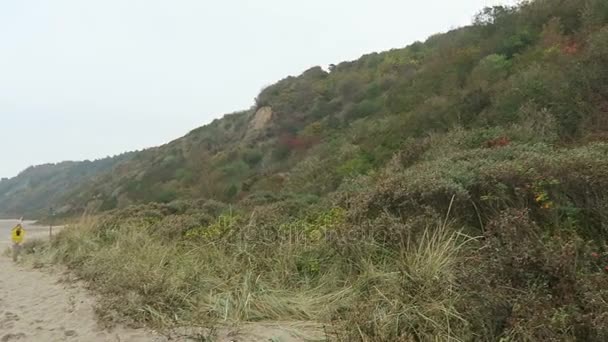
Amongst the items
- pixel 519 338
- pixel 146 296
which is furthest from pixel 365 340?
pixel 146 296

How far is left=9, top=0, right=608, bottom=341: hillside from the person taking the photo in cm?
363

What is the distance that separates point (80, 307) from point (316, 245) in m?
3.33

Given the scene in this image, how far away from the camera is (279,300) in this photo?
17.5 feet

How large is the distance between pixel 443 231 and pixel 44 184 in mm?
106047

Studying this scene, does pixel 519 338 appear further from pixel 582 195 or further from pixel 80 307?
pixel 80 307

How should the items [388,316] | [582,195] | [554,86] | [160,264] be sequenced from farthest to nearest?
[554,86], [160,264], [582,195], [388,316]

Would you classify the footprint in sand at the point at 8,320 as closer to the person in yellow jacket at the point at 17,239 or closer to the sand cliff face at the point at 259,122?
the person in yellow jacket at the point at 17,239

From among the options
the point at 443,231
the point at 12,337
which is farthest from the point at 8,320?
the point at 443,231

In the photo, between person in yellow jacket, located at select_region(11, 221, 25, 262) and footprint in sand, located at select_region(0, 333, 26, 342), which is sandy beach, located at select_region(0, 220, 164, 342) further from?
person in yellow jacket, located at select_region(11, 221, 25, 262)

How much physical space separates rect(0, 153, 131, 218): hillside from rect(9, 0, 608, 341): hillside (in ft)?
219

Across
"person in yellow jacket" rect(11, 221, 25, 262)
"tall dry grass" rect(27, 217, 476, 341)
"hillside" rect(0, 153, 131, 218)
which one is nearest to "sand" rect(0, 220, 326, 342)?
"tall dry grass" rect(27, 217, 476, 341)

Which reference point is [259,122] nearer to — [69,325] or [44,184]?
[69,325]

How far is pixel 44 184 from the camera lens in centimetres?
9625

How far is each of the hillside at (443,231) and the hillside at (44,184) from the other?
66771 millimetres
